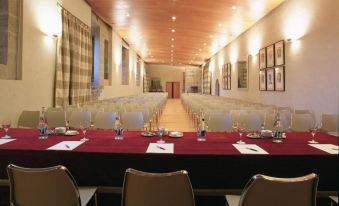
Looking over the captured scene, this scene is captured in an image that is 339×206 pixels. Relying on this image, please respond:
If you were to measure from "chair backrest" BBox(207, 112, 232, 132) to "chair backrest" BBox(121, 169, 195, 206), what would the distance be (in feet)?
9.66

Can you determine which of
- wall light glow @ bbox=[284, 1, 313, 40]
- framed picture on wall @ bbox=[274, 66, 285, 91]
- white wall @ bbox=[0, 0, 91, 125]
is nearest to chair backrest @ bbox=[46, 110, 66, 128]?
white wall @ bbox=[0, 0, 91, 125]

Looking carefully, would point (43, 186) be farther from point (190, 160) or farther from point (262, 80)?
point (262, 80)

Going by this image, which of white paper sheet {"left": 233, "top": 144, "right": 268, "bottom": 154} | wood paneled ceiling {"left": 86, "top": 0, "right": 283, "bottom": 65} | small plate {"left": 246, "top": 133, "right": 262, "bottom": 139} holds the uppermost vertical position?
wood paneled ceiling {"left": 86, "top": 0, "right": 283, "bottom": 65}

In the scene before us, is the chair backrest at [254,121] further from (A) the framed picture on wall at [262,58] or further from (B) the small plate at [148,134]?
(A) the framed picture on wall at [262,58]

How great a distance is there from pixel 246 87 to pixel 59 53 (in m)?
8.24

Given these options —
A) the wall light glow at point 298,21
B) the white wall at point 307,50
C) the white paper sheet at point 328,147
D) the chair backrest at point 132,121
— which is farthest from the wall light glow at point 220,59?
the white paper sheet at point 328,147

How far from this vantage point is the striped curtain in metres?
7.70

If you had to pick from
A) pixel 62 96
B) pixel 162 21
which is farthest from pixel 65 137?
pixel 162 21

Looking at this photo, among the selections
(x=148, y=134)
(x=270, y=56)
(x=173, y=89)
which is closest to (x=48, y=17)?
(x=148, y=134)

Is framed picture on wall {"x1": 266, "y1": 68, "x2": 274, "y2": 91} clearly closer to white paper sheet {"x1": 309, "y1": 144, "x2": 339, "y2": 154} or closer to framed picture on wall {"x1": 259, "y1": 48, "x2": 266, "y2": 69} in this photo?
framed picture on wall {"x1": 259, "y1": 48, "x2": 266, "y2": 69}

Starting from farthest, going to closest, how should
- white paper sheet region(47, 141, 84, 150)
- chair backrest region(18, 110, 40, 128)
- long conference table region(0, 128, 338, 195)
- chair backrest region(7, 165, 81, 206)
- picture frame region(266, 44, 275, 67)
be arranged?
1. picture frame region(266, 44, 275, 67)
2. chair backrest region(18, 110, 40, 128)
3. white paper sheet region(47, 141, 84, 150)
4. long conference table region(0, 128, 338, 195)
5. chair backrest region(7, 165, 81, 206)

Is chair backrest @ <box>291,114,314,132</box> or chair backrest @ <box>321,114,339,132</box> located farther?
chair backrest @ <box>321,114,339,132</box>

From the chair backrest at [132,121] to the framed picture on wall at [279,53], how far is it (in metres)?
5.70

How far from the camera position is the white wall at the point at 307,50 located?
6223mm
